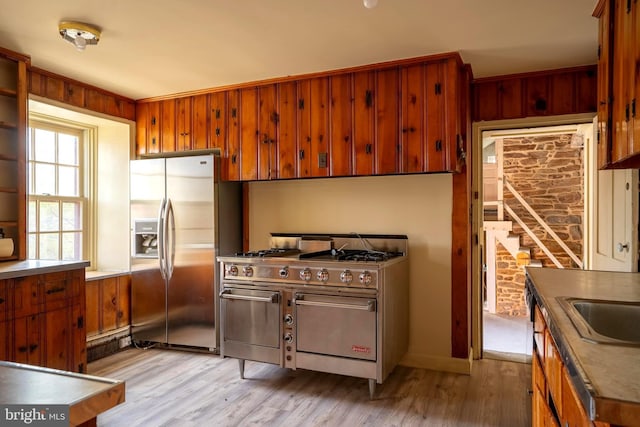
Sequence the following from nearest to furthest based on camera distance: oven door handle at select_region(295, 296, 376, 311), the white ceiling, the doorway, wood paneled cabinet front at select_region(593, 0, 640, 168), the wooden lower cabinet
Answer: the wooden lower cabinet < wood paneled cabinet front at select_region(593, 0, 640, 168) < the white ceiling < oven door handle at select_region(295, 296, 376, 311) < the doorway

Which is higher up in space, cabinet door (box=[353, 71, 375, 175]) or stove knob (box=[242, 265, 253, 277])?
cabinet door (box=[353, 71, 375, 175])

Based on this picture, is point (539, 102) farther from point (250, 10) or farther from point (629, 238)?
point (250, 10)

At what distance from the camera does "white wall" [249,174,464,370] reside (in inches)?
130

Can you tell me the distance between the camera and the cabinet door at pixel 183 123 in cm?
391

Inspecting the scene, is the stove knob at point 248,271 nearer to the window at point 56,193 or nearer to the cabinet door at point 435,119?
the cabinet door at point 435,119

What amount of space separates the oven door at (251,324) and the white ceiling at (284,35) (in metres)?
1.75

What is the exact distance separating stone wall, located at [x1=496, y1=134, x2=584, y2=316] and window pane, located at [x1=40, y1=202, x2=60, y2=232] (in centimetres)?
564

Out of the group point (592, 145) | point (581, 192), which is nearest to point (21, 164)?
point (592, 145)

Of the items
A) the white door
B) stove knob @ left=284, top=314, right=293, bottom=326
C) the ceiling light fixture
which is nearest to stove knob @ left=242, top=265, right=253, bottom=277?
stove knob @ left=284, top=314, right=293, bottom=326

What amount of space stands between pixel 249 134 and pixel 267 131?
0.61 feet

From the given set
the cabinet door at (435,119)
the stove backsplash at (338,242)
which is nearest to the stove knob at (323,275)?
the stove backsplash at (338,242)

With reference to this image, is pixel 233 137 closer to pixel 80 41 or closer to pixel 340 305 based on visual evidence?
pixel 80 41

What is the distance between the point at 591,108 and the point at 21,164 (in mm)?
4262

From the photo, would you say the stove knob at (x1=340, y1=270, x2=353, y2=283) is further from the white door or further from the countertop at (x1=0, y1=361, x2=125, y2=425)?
the countertop at (x1=0, y1=361, x2=125, y2=425)
